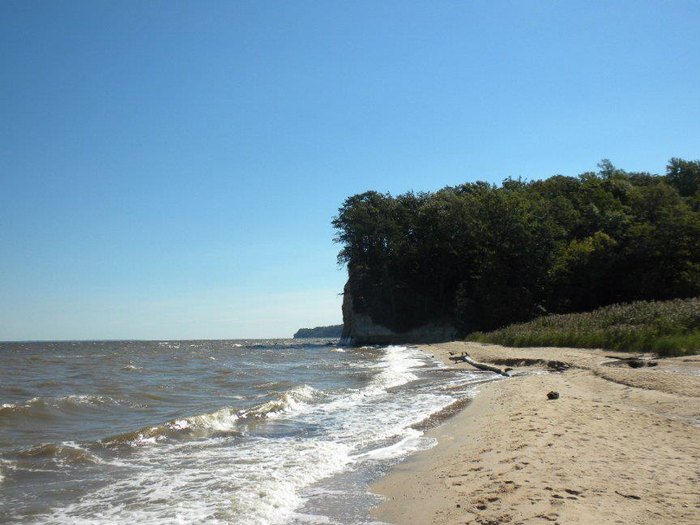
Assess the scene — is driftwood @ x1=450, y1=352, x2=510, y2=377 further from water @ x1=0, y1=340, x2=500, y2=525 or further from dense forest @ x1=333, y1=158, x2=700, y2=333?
dense forest @ x1=333, y1=158, x2=700, y2=333

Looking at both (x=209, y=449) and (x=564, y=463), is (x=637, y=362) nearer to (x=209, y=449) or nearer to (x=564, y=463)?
(x=564, y=463)

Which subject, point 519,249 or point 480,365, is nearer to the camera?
point 480,365

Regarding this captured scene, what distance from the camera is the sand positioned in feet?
15.3

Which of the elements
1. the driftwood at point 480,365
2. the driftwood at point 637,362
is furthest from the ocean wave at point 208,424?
the driftwood at point 637,362

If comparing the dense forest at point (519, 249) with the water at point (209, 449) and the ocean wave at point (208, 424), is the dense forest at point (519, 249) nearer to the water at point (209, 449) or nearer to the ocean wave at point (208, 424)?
the water at point (209, 449)

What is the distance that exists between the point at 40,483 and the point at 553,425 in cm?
791

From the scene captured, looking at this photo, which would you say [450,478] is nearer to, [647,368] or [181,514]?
[181,514]

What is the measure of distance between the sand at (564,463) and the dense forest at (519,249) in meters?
31.0

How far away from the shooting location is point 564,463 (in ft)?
19.9

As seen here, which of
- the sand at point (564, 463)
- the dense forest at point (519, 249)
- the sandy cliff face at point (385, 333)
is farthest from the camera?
the sandy cliff face at point (385, 333)

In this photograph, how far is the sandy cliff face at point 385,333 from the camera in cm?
5734

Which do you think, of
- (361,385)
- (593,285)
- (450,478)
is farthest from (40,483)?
(593,285)

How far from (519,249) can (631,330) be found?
26091mm

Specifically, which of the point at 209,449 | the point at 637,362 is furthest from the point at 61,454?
the point at 637,362
